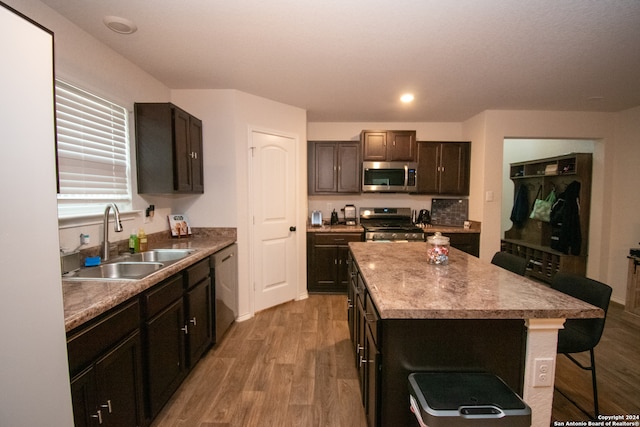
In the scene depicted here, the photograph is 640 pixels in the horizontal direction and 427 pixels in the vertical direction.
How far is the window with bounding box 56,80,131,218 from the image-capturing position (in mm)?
1773

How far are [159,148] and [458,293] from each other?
248cm

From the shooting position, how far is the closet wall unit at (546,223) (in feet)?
12.3

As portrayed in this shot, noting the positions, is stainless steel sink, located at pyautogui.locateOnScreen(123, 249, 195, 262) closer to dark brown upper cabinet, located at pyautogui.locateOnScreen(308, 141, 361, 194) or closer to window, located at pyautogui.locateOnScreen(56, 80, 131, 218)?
window, located at pyautogui.locateOnScreen(56, 80, 131, 218)

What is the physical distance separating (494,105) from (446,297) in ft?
10.4

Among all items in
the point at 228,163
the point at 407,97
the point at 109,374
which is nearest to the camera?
the point at 109,374

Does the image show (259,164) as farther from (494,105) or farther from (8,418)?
(494,105)

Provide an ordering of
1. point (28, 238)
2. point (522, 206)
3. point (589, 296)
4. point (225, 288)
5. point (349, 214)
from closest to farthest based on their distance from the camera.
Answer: point (28, 238) < point (589, 296) < point (225, 288) < point (349, 214) < point (522, 206)

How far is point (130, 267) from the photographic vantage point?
1.96 metres

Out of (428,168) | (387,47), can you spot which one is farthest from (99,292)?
(428,168)

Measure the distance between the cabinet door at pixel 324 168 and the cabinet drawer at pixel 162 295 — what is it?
101 inches

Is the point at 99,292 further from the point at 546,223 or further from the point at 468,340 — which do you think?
the point at 546,223

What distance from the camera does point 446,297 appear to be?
1.23m

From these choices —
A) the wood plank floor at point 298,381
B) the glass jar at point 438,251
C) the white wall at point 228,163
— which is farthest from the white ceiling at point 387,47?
the wood plank floor at point 298,381

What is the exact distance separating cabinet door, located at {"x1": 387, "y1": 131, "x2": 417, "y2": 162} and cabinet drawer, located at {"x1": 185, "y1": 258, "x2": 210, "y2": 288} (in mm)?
2874
